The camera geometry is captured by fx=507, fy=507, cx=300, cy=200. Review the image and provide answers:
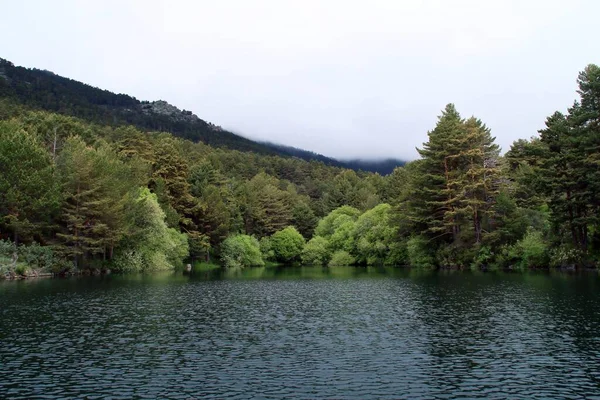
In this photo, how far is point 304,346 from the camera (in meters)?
22.0

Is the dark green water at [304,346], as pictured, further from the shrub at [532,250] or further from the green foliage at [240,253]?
the green foliage at [240,253]

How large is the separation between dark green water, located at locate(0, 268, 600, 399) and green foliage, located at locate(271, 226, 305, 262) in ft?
255

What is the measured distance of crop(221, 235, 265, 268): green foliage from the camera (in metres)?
102

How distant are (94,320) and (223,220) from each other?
7219 centimetres

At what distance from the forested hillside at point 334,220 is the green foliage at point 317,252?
10.7 inches

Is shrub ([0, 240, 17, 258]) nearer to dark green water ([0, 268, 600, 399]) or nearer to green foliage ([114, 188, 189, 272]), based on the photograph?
green foliage ([114, 188, 189, 272])

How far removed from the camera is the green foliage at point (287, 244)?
117 m

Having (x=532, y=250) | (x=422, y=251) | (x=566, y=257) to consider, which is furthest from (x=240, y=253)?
(x=566, y=257)

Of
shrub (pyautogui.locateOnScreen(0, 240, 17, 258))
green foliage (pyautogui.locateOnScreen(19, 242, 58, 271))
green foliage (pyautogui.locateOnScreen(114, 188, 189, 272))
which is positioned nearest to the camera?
shrub (pyautogui.locateOnScreen(0, 240, 17, 258))

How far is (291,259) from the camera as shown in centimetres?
12100

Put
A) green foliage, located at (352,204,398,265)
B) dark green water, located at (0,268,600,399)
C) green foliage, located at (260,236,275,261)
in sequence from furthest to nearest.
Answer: green foliage, located at (260,236,275,261) → green foliage, located at (352,204,398,265) → dark green water, located at (0,268,600,399)

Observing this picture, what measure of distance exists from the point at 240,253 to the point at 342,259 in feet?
68.9

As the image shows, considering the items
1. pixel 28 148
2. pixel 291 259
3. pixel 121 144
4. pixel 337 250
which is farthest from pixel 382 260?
pixel 28 148

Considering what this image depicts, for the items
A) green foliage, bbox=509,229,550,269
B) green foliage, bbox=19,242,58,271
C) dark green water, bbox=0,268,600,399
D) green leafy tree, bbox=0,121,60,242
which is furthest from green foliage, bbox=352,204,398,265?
green leafy tree, bbox=0,121,60,242
